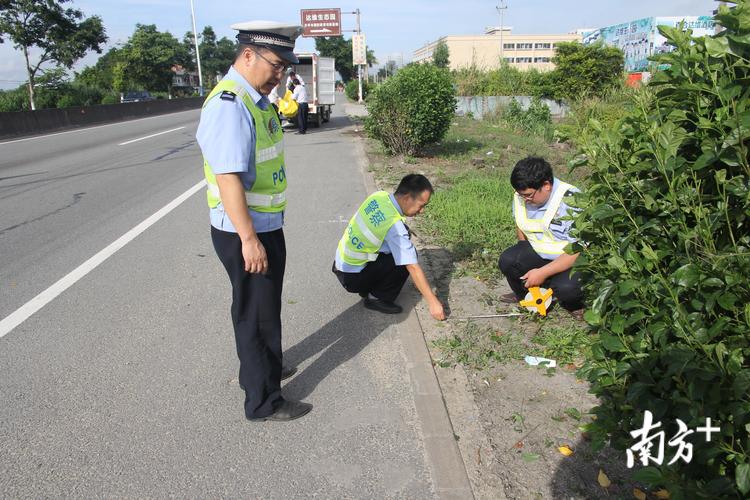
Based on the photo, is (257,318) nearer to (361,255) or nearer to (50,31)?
(361,255)

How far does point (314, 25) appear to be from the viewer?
4259cm

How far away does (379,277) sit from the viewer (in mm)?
4309

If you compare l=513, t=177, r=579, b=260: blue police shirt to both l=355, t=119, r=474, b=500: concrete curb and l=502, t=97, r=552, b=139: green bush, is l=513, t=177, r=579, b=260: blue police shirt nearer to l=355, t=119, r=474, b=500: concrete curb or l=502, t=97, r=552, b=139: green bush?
l=355, t=119, r=474, b=500: concrete curb

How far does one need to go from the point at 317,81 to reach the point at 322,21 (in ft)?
83.8

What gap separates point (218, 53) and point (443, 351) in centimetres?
11779

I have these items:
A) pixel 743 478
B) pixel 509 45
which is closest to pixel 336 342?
pixel 743 478

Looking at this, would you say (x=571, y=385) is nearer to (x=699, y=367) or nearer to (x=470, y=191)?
(x=699, y=367)

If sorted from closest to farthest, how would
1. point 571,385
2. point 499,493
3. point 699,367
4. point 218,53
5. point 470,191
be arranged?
1. point 699,367
2. point 499,493
3. point 571,385
4. point 470,191
5. point 218,53

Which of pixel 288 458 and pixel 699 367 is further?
pixel 288 458

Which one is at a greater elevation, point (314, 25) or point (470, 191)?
point (314, 25)

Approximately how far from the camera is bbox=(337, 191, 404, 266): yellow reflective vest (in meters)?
3.96

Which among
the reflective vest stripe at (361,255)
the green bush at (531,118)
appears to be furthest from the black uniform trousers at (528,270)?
the green bush at (531,118)

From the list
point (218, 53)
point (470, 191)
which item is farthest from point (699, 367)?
point (218, 53)

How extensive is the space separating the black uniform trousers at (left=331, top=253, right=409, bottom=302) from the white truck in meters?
16.3
